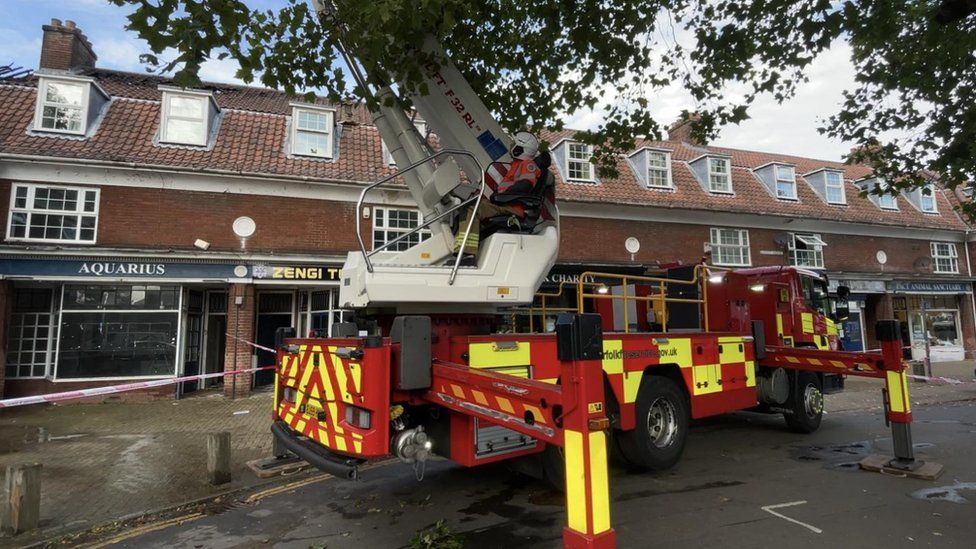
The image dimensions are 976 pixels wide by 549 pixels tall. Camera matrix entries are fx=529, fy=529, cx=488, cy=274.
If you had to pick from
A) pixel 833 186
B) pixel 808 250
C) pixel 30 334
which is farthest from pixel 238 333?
pixel 833 186

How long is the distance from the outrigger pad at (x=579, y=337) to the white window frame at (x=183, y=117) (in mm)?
14295

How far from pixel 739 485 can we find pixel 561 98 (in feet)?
20.3

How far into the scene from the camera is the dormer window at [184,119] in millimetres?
13906

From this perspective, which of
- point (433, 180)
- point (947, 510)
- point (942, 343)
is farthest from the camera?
point (942, 343)

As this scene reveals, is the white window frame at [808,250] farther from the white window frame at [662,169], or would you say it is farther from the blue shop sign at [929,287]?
the white window frame at [662,169]

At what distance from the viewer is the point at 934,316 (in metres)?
21.6

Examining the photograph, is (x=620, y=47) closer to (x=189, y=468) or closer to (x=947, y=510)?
(x=947, y=510)

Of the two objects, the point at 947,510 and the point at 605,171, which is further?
the point at 605,171

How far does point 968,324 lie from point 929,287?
2691 mm

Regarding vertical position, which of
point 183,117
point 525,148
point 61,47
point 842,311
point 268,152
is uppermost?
A: point 61,47

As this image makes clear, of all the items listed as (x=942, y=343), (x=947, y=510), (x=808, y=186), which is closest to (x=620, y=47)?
(x=947, y=510)

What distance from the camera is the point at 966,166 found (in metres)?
7.99

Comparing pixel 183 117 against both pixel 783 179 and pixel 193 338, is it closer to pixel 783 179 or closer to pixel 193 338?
pixel 193 338

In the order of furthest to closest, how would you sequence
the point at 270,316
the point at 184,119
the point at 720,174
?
the point at 720,174 < the point at 270,316 < the point at 184,119
